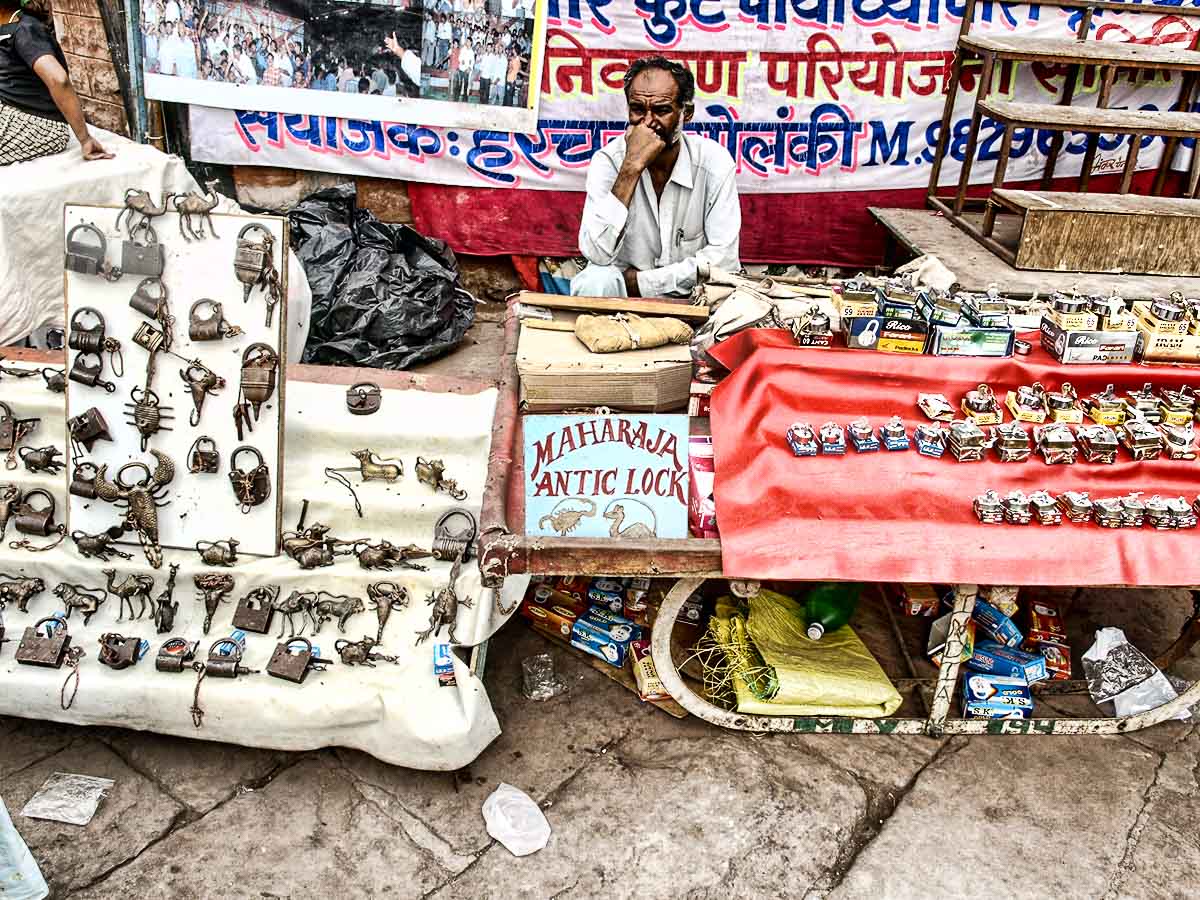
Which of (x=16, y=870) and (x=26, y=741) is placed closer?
(x=16, y=870)

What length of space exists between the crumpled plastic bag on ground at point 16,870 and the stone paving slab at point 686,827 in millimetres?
943

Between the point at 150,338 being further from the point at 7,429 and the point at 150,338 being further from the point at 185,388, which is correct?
the point at 7,429

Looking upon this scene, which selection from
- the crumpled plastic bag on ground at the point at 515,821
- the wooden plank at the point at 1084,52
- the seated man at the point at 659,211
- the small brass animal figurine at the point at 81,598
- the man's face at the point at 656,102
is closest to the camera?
the crumpled plastic bag on ground at the point at 515,821

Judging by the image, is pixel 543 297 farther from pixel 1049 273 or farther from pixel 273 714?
pixel 1049 273

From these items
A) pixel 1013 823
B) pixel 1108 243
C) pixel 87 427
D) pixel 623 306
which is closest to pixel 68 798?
pixel 87 427

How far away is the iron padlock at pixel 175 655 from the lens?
2660mm

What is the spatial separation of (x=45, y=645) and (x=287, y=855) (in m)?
0.94

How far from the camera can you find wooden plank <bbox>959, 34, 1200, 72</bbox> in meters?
4.30

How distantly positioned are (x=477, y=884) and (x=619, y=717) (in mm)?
715

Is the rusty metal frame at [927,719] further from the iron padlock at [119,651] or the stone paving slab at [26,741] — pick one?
the stone paving slab at [26,741]

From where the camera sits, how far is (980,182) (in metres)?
5.25

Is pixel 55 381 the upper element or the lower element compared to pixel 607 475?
lower

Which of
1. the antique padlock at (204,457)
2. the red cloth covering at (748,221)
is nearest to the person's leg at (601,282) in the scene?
the red cloth covering at (748,221)

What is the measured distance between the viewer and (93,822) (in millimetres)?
2523
